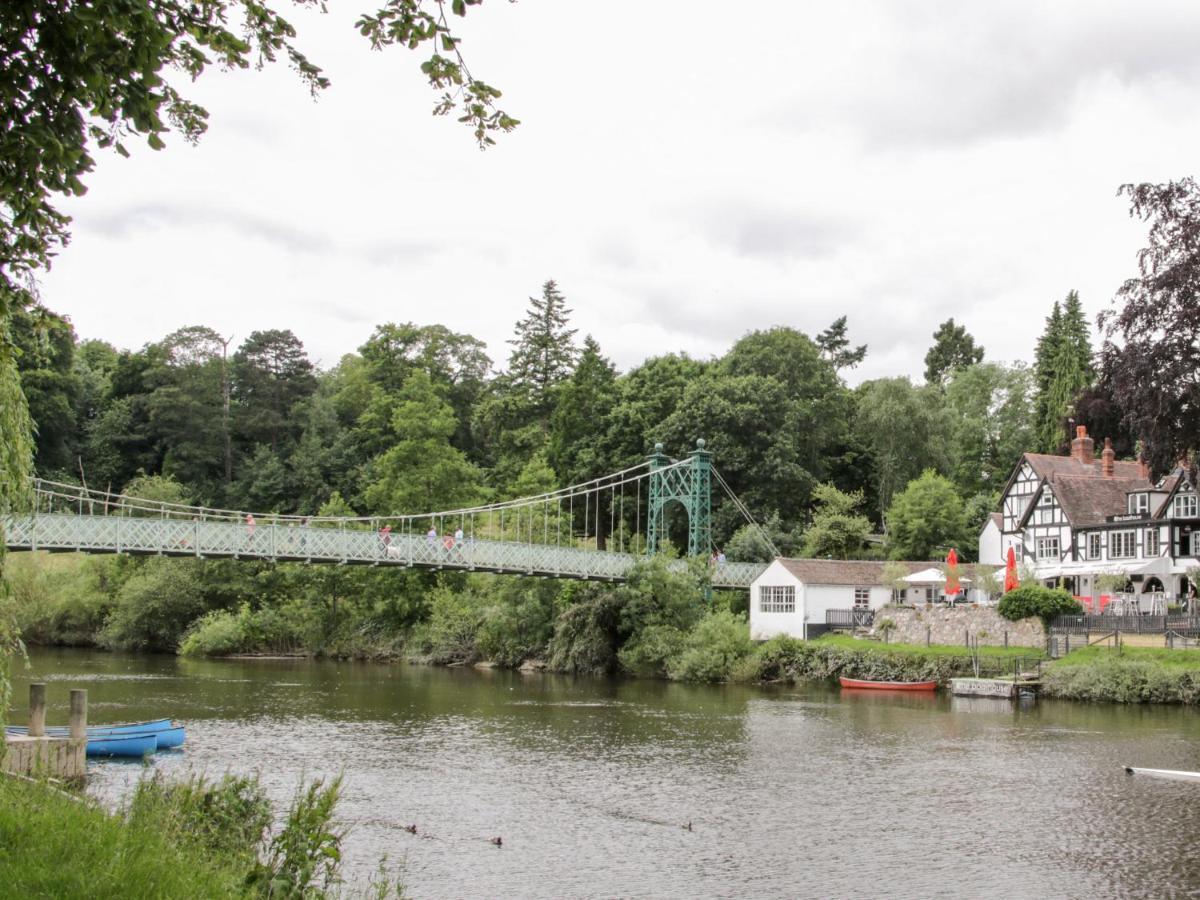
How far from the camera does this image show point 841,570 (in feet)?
153

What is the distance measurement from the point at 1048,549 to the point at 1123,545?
148 inches

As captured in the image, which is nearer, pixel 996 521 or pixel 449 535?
pixel 449 535

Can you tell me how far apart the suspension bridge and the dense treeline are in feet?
4.37

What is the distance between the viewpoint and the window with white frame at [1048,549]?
165 feet

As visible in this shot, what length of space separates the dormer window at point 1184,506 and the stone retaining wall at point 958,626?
1073cm

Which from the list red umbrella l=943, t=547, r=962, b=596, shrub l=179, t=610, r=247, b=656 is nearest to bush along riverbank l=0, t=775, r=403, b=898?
red umbrella l=943, t=547, r=962, b=596

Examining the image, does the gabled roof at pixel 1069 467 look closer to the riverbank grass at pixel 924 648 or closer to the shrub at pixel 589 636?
the riverbank grass at pixel 924 648

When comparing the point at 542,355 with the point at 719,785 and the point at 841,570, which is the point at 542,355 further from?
the point at 719,785

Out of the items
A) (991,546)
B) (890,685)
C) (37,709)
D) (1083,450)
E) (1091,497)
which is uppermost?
(1083,450)

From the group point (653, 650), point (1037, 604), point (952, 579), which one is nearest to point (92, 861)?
point (1037, 604)

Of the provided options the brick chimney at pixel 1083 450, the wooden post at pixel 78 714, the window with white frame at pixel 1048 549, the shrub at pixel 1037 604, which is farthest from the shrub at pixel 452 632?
the wooden post at pixel 78 714

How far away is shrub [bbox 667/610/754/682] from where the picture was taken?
142 ft

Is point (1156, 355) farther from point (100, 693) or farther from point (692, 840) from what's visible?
point (100, 693)

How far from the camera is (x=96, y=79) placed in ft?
20.6
